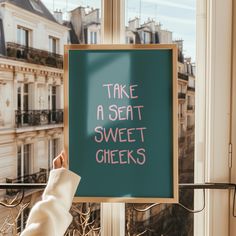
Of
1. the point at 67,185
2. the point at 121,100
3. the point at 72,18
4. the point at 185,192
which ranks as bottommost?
the point at 185,192

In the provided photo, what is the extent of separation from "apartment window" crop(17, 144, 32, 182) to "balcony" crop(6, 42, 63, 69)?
39 cm

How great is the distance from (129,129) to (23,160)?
51cm

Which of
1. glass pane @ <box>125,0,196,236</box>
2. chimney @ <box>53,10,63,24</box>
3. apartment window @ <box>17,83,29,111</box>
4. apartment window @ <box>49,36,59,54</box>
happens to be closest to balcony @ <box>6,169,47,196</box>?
apartment window @ <box>17,83,29,111</box>

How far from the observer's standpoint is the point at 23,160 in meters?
1.40

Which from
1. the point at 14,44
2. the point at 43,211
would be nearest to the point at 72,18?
the point at 14,44

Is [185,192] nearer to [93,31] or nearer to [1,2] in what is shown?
[93,31]

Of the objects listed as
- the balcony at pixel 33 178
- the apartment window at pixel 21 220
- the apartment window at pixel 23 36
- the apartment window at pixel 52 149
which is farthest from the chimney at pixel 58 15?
the apartment window at pixel 21 220

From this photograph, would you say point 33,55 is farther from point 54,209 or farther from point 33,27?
point 54,209

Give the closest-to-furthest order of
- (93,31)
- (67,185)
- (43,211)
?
(43,211), (67,185), (93,31)

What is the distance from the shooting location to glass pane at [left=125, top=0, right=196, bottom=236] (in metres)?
1.41

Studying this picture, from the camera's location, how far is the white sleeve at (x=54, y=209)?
89 centimetres

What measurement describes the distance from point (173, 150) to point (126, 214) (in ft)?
1.31

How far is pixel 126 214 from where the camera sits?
4.71 feet

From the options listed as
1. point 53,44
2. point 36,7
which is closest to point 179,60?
point 53,44
